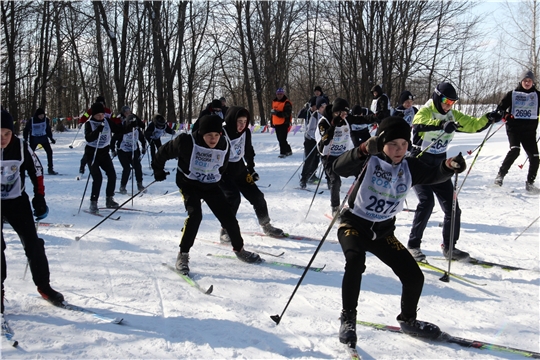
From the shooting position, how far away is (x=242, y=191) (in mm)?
6141

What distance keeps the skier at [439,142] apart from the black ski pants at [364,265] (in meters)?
1.81

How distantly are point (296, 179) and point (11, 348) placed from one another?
27.5 ft

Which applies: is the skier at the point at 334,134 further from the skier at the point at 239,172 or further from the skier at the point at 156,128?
the skier at the point at 156,128

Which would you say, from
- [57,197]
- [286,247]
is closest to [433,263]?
[286,247]

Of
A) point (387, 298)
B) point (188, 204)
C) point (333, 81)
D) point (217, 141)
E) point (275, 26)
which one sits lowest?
point (387, 298)

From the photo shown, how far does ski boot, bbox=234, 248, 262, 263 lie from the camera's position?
505 centimetres

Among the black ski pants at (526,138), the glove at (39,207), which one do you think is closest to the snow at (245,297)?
the glove at (39,207)

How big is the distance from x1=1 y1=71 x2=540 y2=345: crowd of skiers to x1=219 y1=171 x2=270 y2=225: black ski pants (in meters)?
0.01

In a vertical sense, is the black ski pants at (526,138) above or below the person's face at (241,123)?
below

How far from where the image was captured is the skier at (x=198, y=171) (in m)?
4.69

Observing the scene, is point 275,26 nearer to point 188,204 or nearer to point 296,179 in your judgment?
point 296,179

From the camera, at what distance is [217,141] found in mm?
4766

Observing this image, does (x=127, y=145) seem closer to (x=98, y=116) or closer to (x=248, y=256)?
(x=98, y=116)

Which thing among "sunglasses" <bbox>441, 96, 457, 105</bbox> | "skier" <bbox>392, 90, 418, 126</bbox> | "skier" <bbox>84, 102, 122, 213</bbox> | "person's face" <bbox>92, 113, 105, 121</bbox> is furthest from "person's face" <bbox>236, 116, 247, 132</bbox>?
"skier" <bbox>392, 90, 418, 126</bbox>
